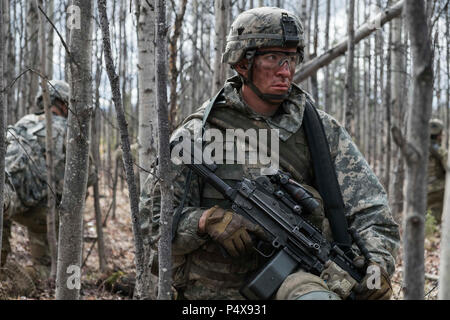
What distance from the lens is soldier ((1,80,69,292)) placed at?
18.4 ft

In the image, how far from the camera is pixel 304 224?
2.49 metres

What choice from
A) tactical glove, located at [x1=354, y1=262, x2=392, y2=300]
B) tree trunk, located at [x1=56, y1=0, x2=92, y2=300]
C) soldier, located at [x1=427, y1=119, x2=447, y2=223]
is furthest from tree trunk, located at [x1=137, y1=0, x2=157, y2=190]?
soldier, located at [x1=427, y1=119, x2=447, y2=223]

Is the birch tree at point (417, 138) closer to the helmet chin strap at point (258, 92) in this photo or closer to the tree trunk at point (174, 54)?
the helmet chin strap at point (258, 92)

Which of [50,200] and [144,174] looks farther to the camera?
[50,200]

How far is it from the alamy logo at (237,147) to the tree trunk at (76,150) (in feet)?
1.75

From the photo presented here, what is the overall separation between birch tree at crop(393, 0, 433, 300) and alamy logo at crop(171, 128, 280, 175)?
57.8 inches

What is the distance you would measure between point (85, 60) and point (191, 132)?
0.68 metres

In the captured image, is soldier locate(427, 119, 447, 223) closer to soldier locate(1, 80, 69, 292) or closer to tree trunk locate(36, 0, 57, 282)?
soldier locate(1, 80, 69, 292)

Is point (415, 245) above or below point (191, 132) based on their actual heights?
below

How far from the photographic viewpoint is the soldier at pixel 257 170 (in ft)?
8.61
